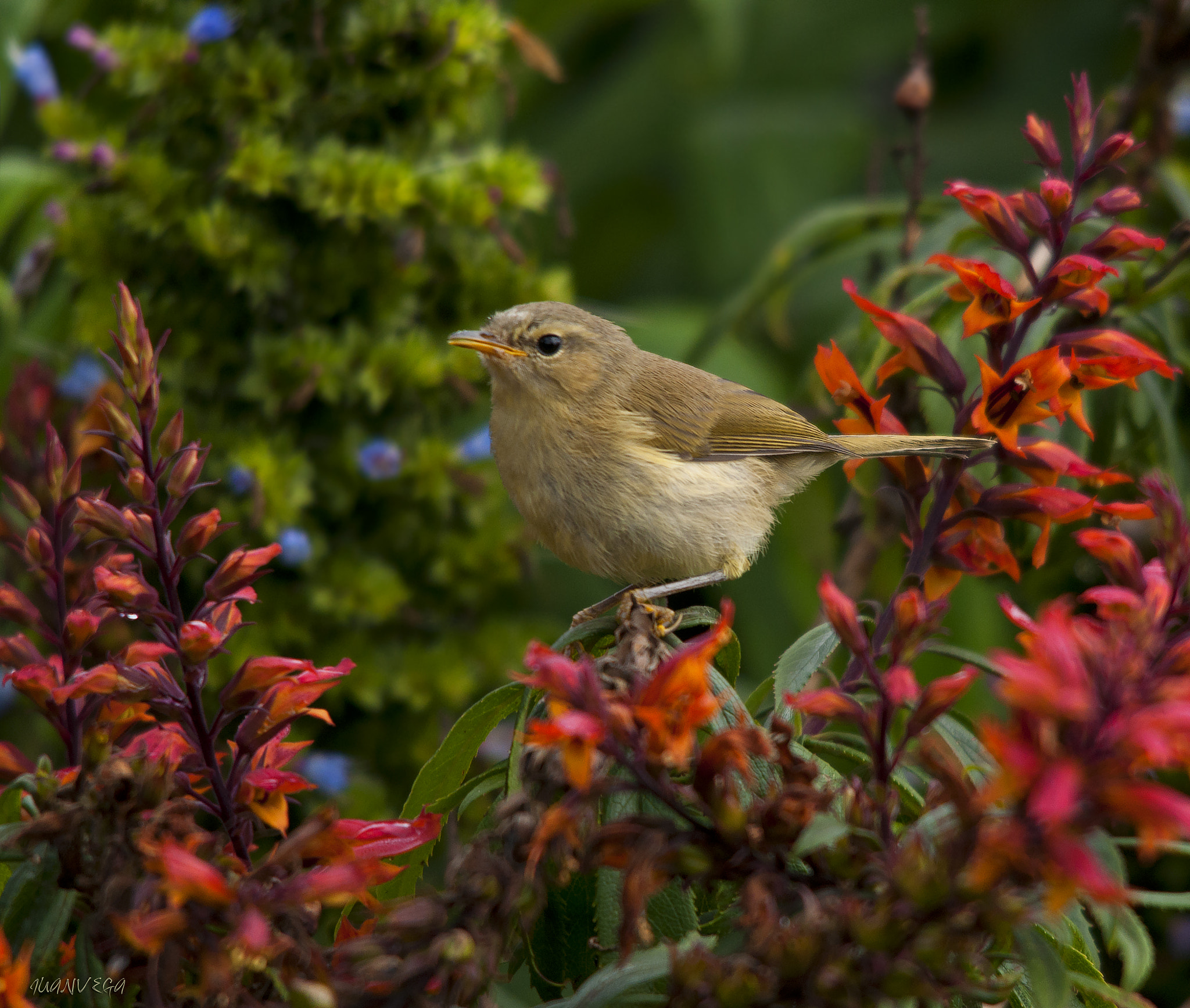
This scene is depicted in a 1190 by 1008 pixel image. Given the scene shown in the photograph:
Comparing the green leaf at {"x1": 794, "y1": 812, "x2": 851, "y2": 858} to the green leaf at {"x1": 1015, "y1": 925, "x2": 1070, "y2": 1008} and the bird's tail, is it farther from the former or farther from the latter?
the bird's tail

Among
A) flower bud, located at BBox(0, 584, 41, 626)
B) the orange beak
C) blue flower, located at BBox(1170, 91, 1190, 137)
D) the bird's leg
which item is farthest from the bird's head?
blue flower, located at BBox(1170, 91, 1190, 137)

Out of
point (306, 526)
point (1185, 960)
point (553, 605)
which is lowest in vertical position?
point (1185, 960)

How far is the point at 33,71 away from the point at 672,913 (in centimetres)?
222

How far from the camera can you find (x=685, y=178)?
402 centimetres

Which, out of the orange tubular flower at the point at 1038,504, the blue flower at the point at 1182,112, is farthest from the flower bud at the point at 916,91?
the orange tubular flower at the point at 1038,504

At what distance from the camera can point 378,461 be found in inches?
90.0

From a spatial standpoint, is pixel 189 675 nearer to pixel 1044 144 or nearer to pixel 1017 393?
pixel 1017 393

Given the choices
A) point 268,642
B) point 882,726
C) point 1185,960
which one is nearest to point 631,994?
point 882,726

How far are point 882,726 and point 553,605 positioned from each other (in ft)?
7.03

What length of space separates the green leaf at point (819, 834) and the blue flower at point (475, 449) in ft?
5.35

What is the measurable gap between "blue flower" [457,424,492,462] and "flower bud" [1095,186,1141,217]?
1347 millimetres

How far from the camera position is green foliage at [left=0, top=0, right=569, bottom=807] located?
2234 mm

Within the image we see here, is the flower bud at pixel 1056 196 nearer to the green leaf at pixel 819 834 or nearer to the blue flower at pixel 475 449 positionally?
the green leaf at pixel 819 834

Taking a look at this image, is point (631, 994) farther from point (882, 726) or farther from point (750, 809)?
point (882, 726)
